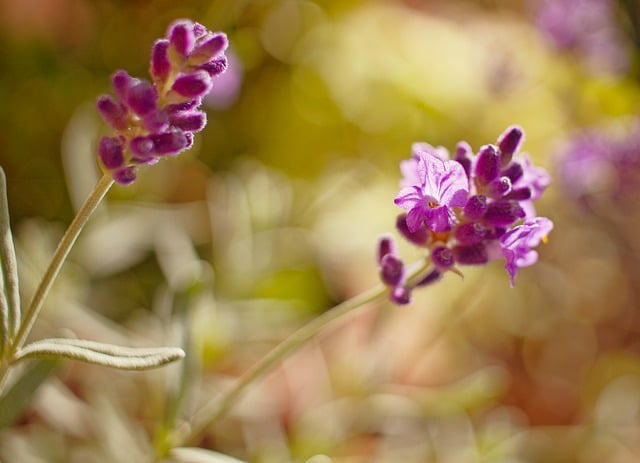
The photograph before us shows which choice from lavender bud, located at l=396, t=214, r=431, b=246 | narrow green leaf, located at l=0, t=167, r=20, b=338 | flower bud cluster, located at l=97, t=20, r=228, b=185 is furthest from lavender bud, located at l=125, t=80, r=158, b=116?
lavender bud, located at l=396, t=214, r=431, b=246

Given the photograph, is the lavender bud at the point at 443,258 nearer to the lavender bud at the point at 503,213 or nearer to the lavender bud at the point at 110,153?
the lavender bud at the point at 503,213

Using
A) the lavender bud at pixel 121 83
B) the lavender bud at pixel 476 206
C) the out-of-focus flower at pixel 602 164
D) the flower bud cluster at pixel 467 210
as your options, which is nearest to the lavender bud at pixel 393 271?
the flower bud cluster at pixel 467 210

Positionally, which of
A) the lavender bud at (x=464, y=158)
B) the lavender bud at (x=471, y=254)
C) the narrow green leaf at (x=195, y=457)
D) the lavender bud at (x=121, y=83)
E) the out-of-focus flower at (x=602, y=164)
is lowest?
the narrow green leaf at (x=195, y=457)

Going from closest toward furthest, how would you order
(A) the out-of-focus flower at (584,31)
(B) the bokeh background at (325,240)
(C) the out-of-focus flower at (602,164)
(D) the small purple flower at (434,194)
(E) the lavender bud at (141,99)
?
(E) the lavender bud at (141,99), (D) the small purple flower at (434,194), (B) the bokeh background at (325,240), (C) the out-of-focus flower at (602,164), (A) the out-of-focus flower at (584,31)

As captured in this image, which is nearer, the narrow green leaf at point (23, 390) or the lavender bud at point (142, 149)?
the lavender bud at point (142, 149)

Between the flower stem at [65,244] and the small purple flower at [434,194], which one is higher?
the small purple flower at [434,194]

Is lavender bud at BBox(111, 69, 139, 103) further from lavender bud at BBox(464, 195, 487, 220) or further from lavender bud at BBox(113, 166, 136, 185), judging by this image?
lavender bud at BBox(464, 195, 487, 220)
